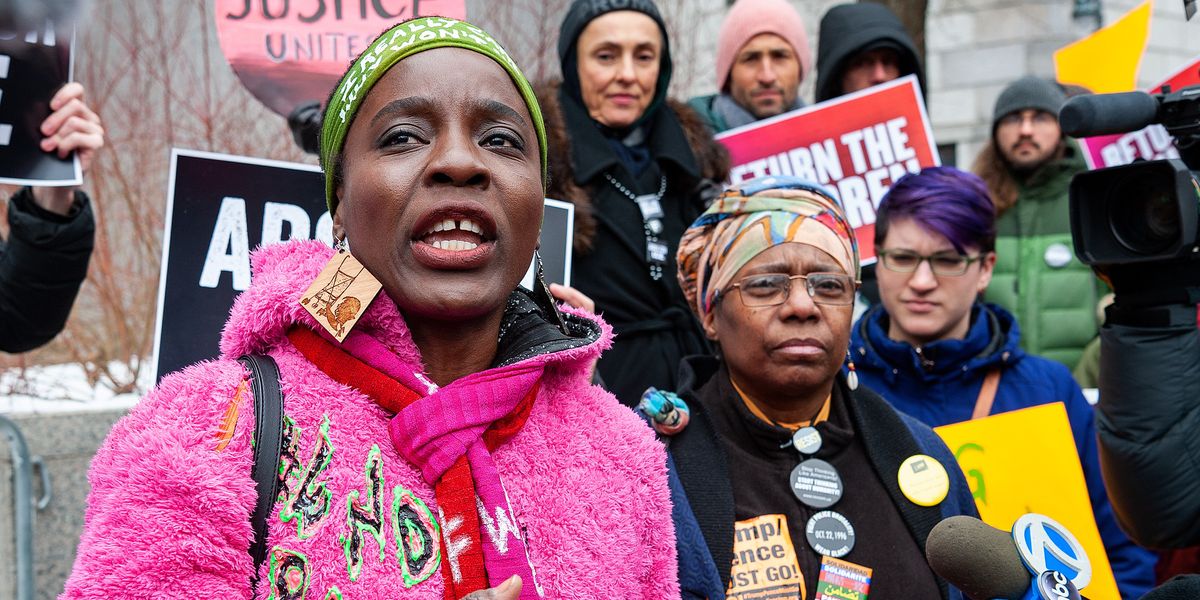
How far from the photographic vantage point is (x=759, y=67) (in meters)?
4.75

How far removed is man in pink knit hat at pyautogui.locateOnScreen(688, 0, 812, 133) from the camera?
470 cm

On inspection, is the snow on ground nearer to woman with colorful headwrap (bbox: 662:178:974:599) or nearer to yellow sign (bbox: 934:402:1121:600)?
woman with colorful headwrap (bbox: 662:178:974:599)

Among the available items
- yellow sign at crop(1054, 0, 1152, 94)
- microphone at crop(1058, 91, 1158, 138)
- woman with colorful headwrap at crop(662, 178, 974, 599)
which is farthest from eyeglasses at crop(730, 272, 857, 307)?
yellow sign at crop(1054, 0, 1152, 94)

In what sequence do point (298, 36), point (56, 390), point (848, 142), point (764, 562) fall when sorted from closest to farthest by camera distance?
1. point (764, 562)
2. point (298, 36)
3. point (848, 142)
4. point (56, 390)

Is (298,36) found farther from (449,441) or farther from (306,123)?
(449,441)

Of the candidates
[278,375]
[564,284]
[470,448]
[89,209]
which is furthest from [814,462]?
[89,209]

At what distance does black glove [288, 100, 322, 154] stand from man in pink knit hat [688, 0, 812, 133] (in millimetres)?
1767

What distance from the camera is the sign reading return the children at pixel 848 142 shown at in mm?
4469

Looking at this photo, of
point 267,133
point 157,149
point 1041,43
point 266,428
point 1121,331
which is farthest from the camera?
point 1041,43

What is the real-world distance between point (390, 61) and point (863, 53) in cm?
342

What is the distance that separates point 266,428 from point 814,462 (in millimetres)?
1481

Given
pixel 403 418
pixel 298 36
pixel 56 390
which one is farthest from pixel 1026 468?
pixel 56 390

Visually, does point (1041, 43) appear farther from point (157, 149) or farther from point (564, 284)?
point (564, 284)

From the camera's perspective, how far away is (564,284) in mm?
3297
